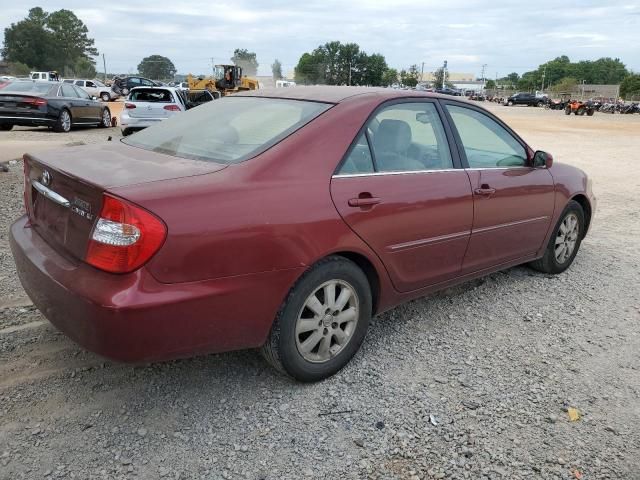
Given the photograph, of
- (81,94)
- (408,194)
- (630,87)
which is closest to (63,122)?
(81,94)

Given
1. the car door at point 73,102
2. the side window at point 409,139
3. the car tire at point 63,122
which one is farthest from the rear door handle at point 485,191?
the car door at point 73,102

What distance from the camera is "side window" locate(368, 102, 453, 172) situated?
3428 millimetres

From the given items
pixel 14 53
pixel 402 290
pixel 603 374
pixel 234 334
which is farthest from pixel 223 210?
pixel 14 53

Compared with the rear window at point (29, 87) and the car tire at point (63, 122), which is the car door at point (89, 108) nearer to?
the car tire at point (63, 122)

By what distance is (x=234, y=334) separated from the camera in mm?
2742

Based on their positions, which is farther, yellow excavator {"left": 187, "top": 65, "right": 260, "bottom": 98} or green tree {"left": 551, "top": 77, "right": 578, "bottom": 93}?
green tree {"left": 551, "top": 77, "right": 578, "bottom": 93}

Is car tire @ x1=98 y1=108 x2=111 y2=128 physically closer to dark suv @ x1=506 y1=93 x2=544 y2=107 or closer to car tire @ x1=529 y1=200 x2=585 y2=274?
car tire @ x1=529 y1=200 x2=585 y2=274

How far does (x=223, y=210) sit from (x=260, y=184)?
10.4 inches

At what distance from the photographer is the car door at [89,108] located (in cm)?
1620

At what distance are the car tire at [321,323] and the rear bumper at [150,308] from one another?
0.10 meters

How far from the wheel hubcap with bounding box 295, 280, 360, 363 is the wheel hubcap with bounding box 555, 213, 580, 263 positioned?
2663 mm

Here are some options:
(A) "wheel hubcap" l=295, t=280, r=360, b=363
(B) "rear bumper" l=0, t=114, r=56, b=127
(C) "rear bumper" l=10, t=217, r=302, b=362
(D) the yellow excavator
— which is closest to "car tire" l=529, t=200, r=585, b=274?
(A) "wheel hubcap" l=295, t=280, r=360, b=363

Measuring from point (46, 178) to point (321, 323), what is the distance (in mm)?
1667

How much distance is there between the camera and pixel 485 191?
3945 mm
